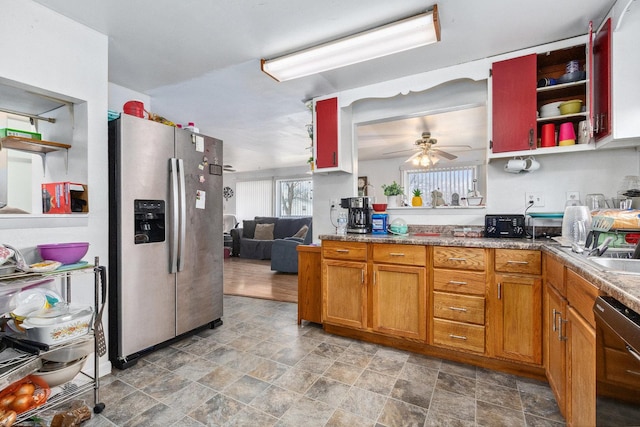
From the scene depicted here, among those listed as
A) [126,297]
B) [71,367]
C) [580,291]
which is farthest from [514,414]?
[126,297]

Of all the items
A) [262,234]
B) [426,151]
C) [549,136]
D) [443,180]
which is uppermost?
[426,151]

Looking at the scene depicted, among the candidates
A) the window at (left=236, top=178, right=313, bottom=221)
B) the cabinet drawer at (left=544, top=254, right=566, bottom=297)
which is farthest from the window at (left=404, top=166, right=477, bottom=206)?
the cabinet drawer at (left=544, top=254, right=566, bottom=297)

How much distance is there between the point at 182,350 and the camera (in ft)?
7.78

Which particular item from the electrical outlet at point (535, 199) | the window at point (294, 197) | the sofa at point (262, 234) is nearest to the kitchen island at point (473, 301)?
the electrical outlet at point (535, 199)

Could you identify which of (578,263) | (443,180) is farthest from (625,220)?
(443,180)

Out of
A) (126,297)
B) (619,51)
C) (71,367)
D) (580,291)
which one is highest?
(619,51)

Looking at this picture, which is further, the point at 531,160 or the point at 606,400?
the point at 531,160

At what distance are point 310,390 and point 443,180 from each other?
5841mm

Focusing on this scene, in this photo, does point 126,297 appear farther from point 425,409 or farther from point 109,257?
point 425,409

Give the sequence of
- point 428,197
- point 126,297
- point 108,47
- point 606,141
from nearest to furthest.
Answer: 1. point 606,141
2. point 126,297
3. point 108,47
4. point 428,197

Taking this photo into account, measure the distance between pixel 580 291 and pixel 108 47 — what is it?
3228mm

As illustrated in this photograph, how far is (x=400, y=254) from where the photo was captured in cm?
229

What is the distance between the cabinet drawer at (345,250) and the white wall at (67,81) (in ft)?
5.46

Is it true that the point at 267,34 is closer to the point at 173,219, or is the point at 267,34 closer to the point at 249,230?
the point at 173,219
